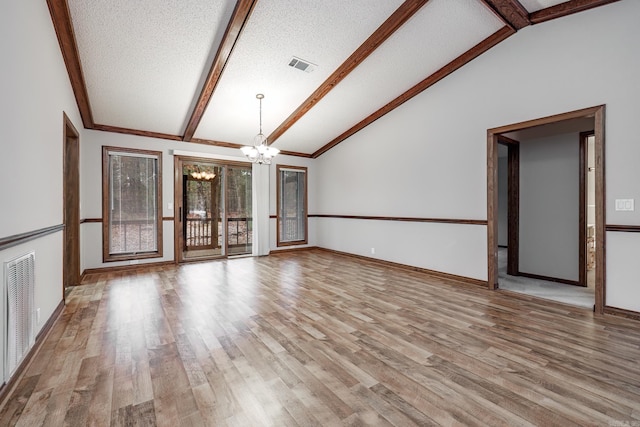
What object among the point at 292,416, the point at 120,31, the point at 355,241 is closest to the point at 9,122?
the point at 120,31

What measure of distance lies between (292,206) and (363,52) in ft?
14.2

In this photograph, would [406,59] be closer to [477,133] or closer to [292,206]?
[477,133]

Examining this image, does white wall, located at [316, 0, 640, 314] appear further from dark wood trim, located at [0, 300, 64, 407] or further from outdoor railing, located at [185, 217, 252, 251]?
dark wood trim, located at [0, 300, 64, 407]

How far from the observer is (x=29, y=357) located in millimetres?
2166

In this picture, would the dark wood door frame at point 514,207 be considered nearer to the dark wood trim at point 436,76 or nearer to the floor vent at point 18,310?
the dark wood trim at point 436,76

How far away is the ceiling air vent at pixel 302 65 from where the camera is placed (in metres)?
3.95

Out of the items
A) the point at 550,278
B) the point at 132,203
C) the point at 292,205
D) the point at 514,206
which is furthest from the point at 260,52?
the point at 550,278

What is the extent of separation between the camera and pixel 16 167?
6.61 ft

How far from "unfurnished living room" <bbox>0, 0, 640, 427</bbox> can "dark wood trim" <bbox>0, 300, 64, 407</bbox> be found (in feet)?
0.12

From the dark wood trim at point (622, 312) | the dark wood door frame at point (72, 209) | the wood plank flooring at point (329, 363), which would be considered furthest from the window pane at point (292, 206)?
the dark wood trim at point (622, 312)

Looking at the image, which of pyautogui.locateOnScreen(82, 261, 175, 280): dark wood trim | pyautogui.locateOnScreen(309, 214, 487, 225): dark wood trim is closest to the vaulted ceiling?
pyautogui.locateOnScreen(309, 214, 487, 225): dark wood trim

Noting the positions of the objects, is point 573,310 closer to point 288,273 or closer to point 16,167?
point 288,273

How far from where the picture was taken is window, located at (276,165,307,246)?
288 inches

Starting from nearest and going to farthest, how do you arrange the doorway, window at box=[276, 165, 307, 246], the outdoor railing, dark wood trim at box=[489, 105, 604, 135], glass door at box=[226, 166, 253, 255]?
dark wood trim at box=[489, 105, 604, 135] → the doorway → glass door at box=[226, 166, 253, 255] → the outdoor railing → window at box=[276, 165, 307, 246]
